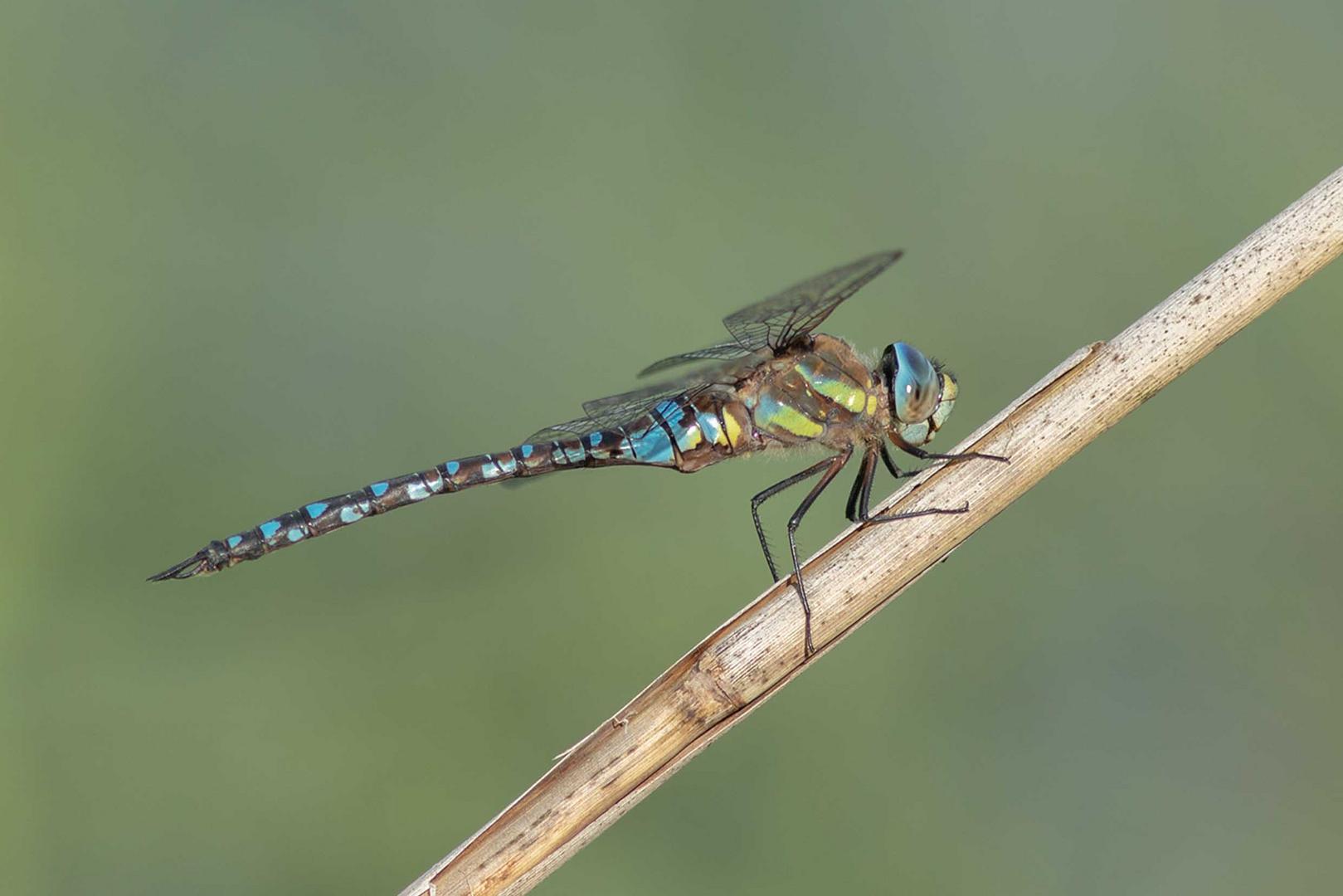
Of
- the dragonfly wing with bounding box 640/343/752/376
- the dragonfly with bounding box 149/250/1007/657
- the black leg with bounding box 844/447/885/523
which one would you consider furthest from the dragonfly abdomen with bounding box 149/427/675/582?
the black leg with bounding box 844/447/885/523

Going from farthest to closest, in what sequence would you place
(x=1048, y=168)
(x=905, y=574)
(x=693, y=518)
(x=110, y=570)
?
(x=1048, y=168)
(x=693, y=518)
(x=110, y=570)
(x=905, y=574)

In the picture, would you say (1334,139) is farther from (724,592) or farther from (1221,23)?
(724,592)

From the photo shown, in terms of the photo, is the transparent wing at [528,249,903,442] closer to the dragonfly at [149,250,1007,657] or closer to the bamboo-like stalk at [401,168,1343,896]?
the dragonfly at [149,250,1007,657]

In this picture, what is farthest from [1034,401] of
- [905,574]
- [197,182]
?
[197,182]

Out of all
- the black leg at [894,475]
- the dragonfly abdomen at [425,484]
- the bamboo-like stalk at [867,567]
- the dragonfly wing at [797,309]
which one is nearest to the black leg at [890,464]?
the black leg at [894,475]

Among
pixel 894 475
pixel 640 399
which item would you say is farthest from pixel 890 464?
pixel 640 399

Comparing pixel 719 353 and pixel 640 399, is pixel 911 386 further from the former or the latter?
pixel 640 399
